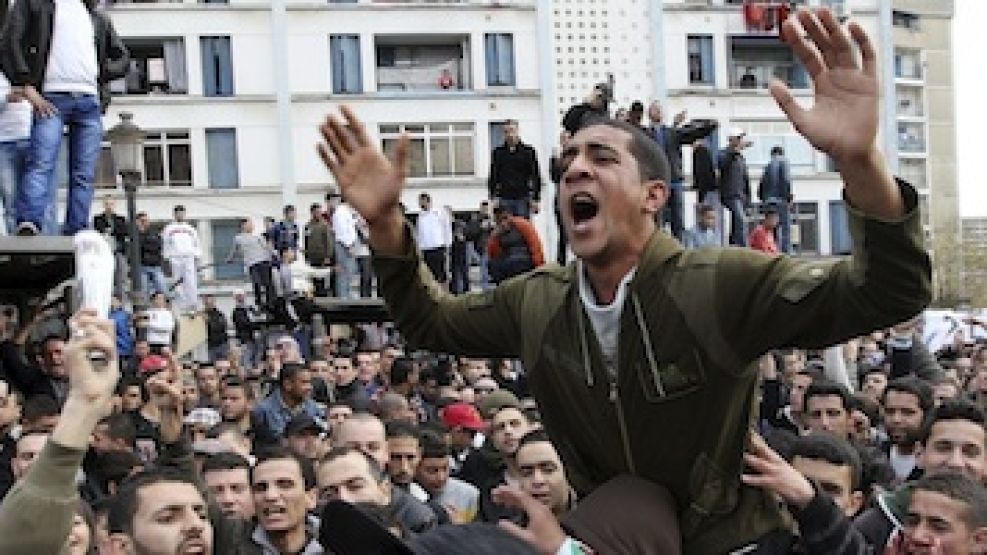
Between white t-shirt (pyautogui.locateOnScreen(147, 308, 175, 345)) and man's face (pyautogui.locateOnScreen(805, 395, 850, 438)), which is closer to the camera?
man's face (pyautogui.locateOnScreen(805, 395, 850, 438))

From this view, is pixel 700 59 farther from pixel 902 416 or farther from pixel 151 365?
pixel 902 416

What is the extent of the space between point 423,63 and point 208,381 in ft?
82.9

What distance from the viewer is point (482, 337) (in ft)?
12.2

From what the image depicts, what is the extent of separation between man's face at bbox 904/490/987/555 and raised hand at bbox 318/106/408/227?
217cm

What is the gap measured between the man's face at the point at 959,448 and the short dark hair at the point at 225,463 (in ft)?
9.66

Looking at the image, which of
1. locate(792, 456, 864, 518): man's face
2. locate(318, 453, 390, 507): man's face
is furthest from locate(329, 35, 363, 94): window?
locate(792, 456, 864, 518): man's face

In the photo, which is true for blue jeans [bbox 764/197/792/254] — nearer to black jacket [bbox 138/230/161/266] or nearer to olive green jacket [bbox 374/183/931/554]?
black jacket [bbox 138/230/161/266]

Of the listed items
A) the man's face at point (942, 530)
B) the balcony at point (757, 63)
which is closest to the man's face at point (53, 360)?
Result: the man's face at point (942, 530)

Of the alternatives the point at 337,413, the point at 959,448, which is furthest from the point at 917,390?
the point at 337,413

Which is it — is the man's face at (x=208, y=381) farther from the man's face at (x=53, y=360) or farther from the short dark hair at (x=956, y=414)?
the short dark hair at (x=956, y=414)

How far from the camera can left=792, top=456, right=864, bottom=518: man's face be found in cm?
570

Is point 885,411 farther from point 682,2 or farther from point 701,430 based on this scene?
point 682,2

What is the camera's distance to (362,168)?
3689 millimetres

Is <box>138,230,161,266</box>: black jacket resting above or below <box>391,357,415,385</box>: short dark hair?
above
